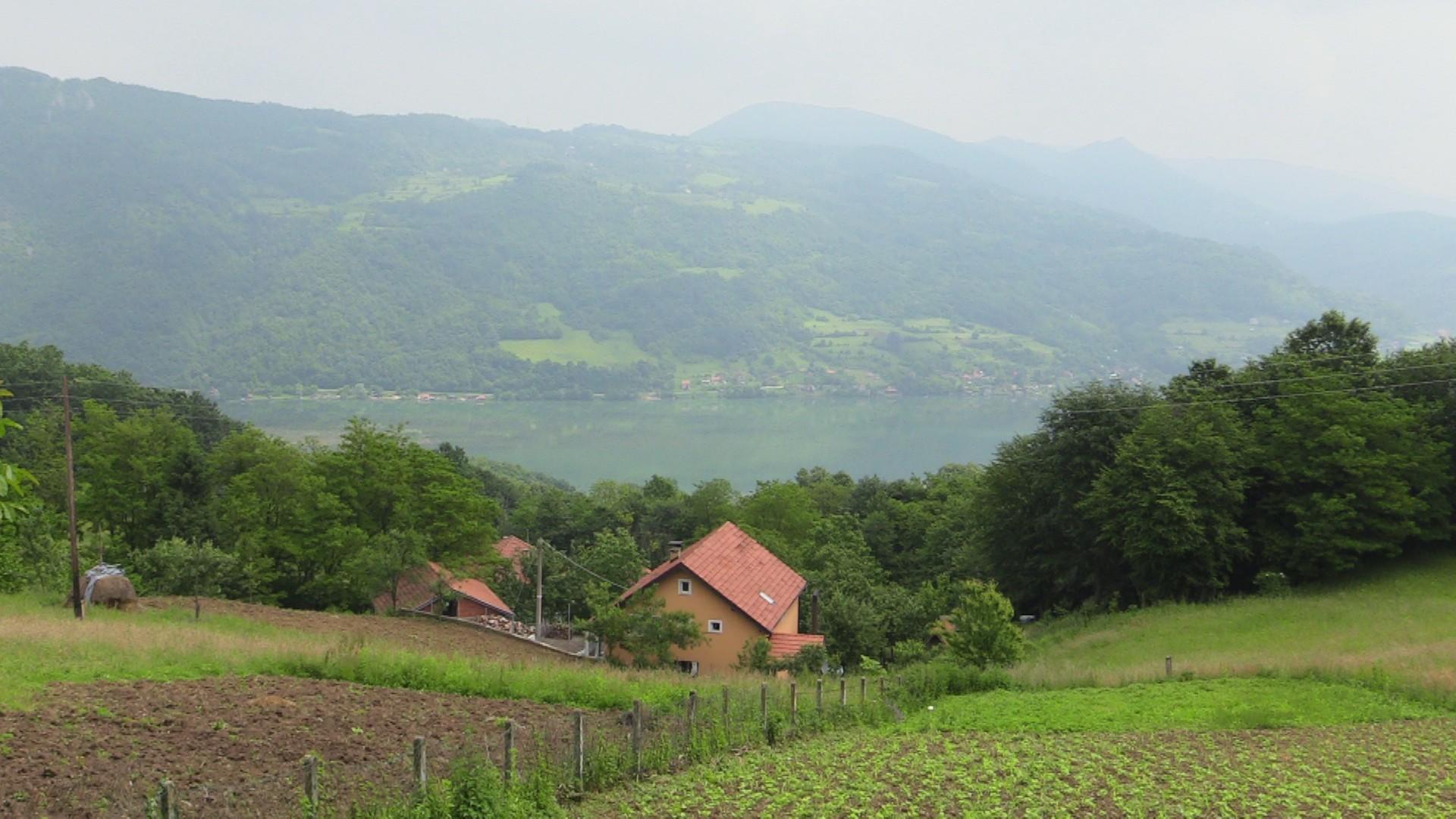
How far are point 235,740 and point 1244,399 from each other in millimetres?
32816

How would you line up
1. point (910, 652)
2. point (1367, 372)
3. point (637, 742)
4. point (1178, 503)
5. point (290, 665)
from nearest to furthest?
point (637, 742) < point (290, 665) < point (910, 652) < point (1178, 503) < point (1367, 372)

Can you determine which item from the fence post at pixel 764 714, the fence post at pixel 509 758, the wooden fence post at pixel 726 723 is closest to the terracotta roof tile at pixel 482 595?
the fence post at pixel 764 714

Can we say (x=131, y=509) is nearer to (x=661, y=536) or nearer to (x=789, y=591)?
(x=789, y=591)

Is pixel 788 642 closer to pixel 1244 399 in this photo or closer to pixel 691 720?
pixel 691 720

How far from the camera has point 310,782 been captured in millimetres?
8609

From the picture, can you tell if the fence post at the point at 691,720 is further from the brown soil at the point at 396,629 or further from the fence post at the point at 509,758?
the brown soil at the point at 396,629

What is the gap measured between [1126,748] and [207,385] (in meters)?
213

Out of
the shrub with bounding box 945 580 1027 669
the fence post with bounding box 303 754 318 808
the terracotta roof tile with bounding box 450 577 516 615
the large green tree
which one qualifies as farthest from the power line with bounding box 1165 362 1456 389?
the fence post with bounding box 303 754 318 808

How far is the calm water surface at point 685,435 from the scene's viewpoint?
5022 inches

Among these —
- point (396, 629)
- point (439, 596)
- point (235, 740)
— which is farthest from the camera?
point (439, 596)

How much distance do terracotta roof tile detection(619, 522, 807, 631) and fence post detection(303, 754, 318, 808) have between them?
21.6m

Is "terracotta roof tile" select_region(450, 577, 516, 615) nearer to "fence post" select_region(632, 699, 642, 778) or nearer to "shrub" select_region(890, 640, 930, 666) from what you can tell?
"shrub" select_region(890, 640, 930, 666)

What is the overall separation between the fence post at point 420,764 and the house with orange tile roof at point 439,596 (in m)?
26.1

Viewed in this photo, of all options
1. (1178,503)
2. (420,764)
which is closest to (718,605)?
(1178,503)
